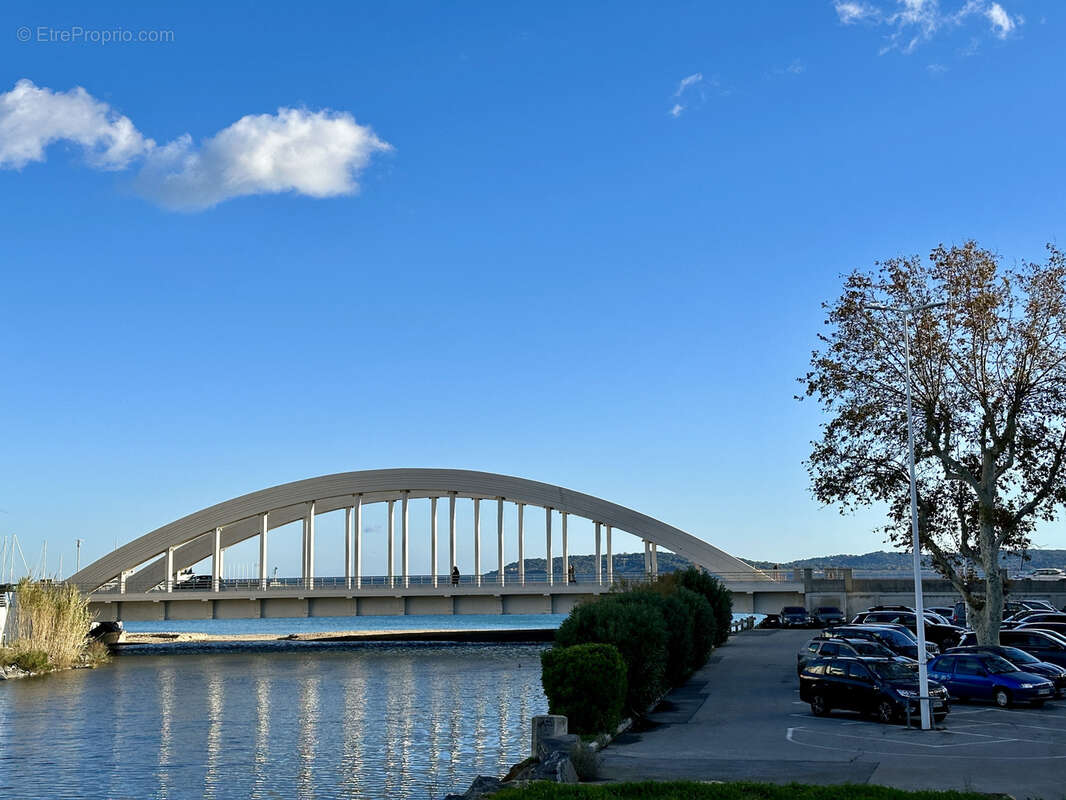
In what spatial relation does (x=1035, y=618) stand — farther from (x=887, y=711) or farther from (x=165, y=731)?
(x=165, y=731)

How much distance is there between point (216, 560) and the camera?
82.8m

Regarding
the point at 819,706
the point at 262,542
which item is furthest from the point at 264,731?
the point at 262,542

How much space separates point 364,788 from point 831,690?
42.3ft

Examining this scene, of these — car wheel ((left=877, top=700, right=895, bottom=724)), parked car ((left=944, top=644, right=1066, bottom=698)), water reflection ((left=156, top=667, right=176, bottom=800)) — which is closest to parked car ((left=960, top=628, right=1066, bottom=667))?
parked car ((left=944, top=644, right=1066, bottom=698))

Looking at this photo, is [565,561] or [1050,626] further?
[565,561]

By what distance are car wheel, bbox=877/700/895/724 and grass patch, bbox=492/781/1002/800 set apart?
11468 mm

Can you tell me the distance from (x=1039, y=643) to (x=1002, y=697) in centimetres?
963

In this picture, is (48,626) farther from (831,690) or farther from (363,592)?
(831,690)

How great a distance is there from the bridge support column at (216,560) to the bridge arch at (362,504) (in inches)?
5.9

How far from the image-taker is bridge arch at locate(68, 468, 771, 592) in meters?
83.8

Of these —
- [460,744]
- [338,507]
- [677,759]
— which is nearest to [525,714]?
[460,744]

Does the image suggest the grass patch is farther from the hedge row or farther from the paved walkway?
the hedge row

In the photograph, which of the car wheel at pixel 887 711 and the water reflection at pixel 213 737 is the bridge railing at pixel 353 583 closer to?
the water reflection at pixel 213 737

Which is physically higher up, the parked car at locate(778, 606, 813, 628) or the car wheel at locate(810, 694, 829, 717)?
the car wheel at locate(810, 694, 829, 717)
